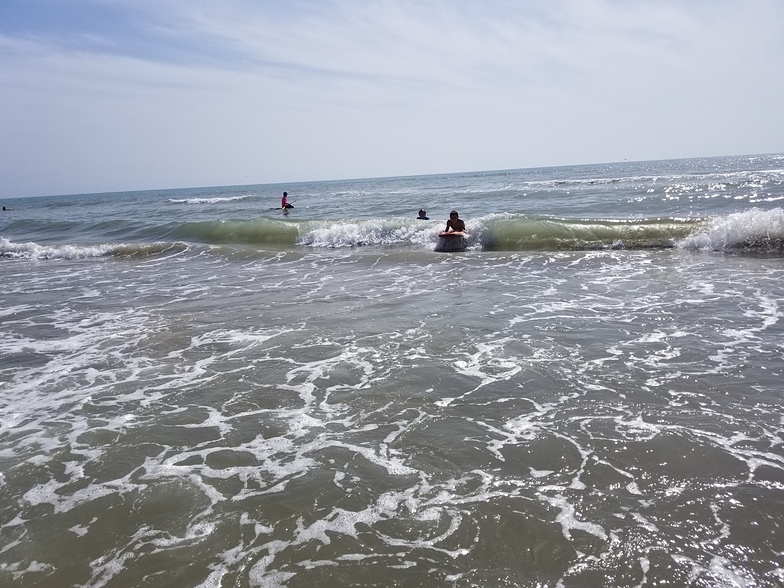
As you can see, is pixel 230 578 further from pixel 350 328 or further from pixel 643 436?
pixel 350 328

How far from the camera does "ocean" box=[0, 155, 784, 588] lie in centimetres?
326

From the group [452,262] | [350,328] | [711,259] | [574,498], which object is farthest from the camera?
[452,262]

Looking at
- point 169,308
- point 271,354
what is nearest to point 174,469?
point 271,354

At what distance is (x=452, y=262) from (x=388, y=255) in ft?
7.82

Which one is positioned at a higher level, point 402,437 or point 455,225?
point 455,225

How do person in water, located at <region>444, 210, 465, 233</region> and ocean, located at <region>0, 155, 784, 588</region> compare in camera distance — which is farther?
person in water, located at <region>444, 210, 465, 233</region>

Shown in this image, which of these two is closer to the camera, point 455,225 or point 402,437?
point 402,437

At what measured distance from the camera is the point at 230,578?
3.15 m

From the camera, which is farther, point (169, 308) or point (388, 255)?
point (388, 255)

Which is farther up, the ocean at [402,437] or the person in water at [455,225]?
the person in water at [455,225]

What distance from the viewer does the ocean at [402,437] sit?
3.26 meters

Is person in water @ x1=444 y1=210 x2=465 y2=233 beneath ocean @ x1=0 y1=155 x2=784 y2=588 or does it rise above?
above

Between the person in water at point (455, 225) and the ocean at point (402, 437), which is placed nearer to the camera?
the ocean at point (402, 437)

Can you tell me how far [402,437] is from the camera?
4734 mm
